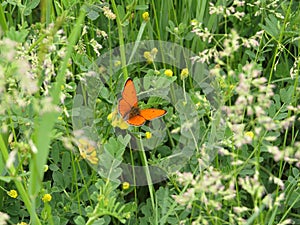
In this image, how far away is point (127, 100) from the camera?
1.54 meters

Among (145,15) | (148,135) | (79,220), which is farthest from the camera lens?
(145,15)

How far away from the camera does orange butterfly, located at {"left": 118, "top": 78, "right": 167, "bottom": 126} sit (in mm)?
1533

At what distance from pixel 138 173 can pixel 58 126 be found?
0.94ft

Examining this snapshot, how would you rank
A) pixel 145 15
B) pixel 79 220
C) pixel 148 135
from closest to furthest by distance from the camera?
pixel 79 220
pixel 148 135
pixel 145 15

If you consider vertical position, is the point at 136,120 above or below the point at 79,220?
above

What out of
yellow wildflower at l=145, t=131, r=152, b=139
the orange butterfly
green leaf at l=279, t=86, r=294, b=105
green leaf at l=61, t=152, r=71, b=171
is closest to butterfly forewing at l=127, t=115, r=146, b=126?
the orange butterfly

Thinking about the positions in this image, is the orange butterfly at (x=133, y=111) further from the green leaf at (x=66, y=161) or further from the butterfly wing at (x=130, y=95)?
the green leaf at (x=66, y=161)

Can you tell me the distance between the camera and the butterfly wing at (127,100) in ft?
4.98

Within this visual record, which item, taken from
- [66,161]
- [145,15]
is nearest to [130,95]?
[66,161]

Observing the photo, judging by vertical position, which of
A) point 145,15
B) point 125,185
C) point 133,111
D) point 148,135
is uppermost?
point 145,15

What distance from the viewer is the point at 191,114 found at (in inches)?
66.5

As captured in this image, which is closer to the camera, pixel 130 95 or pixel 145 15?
pixel 130 95

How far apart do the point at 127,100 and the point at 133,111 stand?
49 mm

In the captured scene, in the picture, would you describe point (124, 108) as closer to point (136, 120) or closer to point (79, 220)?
point (136, 120)
